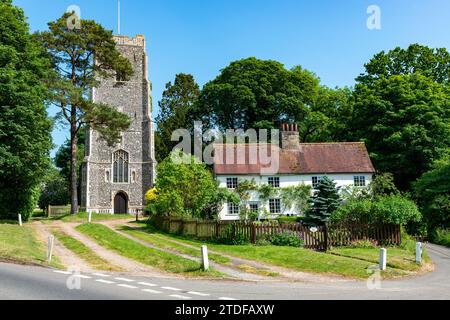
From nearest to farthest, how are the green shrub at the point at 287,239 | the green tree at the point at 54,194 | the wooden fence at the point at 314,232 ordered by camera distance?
the green shrub at the point at 287,239, the wooden fence at the point at 314,232, the green tree at the point at 54,194

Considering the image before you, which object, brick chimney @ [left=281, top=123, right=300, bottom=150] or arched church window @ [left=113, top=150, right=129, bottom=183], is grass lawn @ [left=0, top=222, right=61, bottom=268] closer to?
brick chimney @ [left=281, top=123, right=300, bottom=150]

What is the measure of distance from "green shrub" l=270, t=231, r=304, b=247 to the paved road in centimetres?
703

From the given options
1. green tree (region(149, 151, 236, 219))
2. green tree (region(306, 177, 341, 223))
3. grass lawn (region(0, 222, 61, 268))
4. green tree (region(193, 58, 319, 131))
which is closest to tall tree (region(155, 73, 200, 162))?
green tree (region(193, 58, 319, 131))

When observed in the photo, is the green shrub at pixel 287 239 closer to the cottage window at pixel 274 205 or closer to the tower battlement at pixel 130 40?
the cottage window at pixel 274 205

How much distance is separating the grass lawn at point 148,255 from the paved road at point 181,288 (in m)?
1.73

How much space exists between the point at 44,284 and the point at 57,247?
10.5 m

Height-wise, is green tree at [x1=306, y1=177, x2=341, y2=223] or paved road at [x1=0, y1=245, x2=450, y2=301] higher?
green tree at [x1=306, y1=177, x2=341, y2=223]

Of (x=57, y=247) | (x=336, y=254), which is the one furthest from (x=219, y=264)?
(x=57, y=247)

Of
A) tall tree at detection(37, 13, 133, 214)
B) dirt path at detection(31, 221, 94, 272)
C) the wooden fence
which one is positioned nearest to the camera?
dirt path at detection(31, 221, 94, 272)

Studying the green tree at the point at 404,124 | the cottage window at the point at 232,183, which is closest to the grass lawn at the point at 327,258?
the cottage window at the point at 232,183

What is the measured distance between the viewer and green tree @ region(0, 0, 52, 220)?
3006 cm

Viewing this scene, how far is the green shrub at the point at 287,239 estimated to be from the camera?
22.9 meters

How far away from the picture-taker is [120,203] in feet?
178
